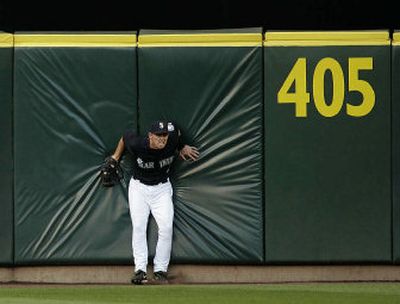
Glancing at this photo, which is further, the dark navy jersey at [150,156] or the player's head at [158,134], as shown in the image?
the dark navy jersey at [150,156]

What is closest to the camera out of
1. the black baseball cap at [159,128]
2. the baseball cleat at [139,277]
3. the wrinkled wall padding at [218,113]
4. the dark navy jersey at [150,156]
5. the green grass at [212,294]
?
the green grass at [212,294]

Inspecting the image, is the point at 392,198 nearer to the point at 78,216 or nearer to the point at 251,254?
the point at 251,254

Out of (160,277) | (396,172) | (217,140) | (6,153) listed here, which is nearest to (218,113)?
(217,140)

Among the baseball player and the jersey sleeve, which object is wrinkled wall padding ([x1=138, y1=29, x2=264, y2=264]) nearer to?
the jersey sleeve

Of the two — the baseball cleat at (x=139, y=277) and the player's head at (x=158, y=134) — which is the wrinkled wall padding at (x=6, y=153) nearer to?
the baseball cleat at (x=139, y=277)

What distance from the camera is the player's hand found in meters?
12.6

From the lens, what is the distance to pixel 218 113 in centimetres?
1266

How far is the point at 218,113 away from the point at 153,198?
3.56ft

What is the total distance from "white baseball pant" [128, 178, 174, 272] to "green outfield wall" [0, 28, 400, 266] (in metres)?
0.17

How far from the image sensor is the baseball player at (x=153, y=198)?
1250cm

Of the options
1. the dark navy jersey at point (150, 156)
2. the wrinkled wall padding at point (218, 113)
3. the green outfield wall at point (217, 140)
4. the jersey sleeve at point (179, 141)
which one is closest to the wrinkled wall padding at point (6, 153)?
the green outfield wall at point (217, 140)

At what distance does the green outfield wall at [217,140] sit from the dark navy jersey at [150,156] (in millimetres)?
184

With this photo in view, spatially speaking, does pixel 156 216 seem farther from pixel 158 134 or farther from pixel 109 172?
pixel 158 134
